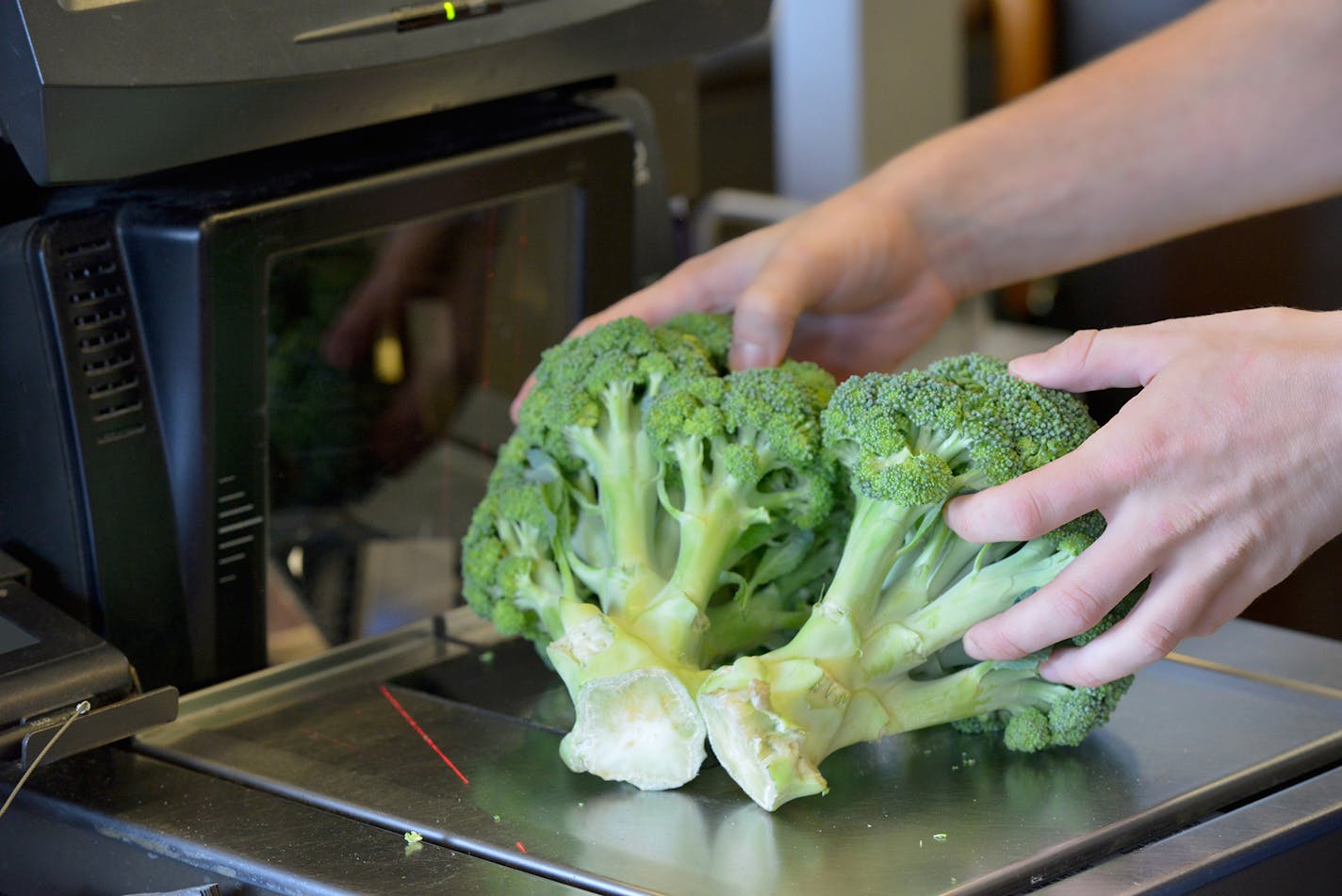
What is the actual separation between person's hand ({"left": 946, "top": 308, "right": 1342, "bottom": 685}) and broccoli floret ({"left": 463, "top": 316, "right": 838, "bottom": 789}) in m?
0.14

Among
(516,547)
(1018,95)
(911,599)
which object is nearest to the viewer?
(911,599)

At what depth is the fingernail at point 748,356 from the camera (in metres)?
1.08

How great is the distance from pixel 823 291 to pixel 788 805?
45cm

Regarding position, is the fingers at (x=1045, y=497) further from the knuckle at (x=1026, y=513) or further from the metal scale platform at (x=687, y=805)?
the metal scale platform at (x=687, y=805)

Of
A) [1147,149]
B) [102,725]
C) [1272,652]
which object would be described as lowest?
[1272,652]

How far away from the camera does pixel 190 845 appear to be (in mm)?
857

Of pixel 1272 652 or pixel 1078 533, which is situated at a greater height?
pixel 1078 533

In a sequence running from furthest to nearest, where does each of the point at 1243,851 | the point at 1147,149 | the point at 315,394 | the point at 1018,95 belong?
the point at 1018,95 → the point at 1147,149 → the point at 315,394 → the point at 1243,851

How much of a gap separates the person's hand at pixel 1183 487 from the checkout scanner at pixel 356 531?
116mm

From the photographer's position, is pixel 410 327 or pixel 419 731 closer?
pixel 419 731

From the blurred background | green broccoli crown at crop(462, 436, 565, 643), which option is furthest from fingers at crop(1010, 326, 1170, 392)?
the blurred background

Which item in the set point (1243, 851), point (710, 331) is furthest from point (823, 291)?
point (1243, 851)

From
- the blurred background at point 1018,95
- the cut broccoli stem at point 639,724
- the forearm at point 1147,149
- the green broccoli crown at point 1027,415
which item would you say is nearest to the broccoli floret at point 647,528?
the cut broccoli stem at point 639,724

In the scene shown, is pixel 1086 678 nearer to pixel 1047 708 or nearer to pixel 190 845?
pixel 1047 708
